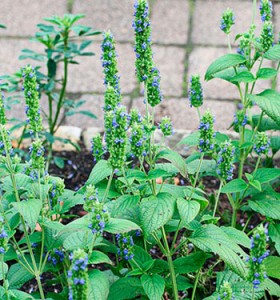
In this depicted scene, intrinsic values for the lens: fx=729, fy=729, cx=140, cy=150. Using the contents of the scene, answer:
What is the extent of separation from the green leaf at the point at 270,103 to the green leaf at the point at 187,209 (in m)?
0.59

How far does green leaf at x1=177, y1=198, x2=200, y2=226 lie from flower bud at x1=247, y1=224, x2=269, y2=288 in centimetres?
39

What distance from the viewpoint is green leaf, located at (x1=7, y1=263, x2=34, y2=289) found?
112 inches

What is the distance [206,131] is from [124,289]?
2.24ft

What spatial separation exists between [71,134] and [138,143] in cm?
236

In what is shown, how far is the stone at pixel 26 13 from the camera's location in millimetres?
5863

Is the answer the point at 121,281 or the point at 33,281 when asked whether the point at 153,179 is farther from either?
the point at 33,281

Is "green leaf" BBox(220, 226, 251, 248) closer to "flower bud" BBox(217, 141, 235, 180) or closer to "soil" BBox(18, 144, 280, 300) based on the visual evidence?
"flower bud" BBox(217, 141, 235, 180)

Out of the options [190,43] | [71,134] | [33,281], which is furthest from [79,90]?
[33,281]

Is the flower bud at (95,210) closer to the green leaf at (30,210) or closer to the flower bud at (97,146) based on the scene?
the green leaf at (30,210)

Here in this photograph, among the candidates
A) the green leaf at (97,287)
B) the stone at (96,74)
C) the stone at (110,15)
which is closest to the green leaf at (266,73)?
the green leaf at (97,287)

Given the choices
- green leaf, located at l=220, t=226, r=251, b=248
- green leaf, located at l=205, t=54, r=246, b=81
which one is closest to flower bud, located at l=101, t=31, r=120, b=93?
green leaf, located at l=205, t=54, r=246, b=81

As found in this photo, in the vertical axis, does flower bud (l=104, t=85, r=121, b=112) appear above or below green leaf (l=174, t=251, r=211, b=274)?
above

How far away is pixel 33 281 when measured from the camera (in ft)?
12.0

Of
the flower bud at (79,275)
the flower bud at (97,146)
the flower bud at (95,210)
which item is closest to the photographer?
the flower bud at (79,275)
